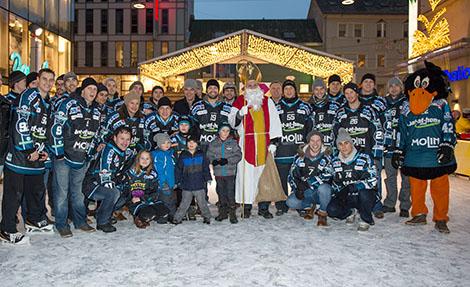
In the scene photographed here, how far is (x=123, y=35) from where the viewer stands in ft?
136

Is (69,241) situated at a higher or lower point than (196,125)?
lower

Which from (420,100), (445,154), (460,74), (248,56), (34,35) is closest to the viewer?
(445,154)

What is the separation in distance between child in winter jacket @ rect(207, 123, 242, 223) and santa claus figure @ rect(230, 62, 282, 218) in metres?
0.18

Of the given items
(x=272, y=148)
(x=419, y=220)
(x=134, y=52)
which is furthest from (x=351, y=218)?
(x=134, y=52)

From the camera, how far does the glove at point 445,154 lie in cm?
555

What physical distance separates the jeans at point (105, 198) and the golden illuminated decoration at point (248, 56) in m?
8.37

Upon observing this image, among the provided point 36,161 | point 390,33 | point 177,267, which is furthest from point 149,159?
point 390,33

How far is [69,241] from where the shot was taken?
5.13 meters

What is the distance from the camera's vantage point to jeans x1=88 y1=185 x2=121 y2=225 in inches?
220

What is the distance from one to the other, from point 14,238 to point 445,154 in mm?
5369

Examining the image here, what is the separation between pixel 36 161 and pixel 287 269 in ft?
10.3

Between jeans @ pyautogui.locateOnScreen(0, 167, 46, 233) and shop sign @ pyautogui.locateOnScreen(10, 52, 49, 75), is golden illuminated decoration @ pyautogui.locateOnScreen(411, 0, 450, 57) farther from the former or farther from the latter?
jeans @ pyautogui.locateOnScreen(0, 167, 46, 233)

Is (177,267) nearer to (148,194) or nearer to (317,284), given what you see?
(317,284)

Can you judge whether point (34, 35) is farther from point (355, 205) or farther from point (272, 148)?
point (355, 205)
